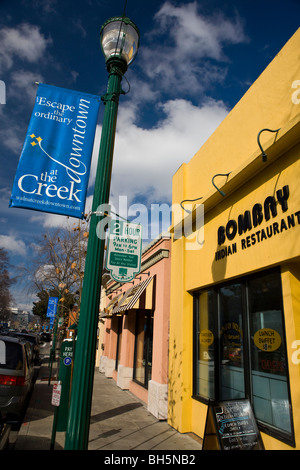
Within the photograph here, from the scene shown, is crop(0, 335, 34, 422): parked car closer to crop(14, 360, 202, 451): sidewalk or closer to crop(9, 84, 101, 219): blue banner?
crop(14, 360, 202, 451): sidewalk

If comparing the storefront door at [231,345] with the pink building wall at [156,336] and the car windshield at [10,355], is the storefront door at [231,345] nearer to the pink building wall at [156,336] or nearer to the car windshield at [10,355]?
the pink building wall at [156,336]

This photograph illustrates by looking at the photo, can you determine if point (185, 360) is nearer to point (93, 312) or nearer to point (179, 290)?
point (179, 290)

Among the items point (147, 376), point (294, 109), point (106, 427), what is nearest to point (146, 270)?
point (147, 376)

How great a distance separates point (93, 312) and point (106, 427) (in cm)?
542

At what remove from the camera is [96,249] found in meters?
3.64

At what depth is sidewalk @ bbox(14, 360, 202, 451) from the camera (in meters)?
6.02

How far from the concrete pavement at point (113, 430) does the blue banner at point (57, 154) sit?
13.2ft

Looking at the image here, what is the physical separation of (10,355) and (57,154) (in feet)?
16.6

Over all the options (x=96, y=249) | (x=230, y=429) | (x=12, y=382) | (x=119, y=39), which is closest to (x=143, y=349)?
(x=12, y=382)

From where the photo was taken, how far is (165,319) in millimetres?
8922

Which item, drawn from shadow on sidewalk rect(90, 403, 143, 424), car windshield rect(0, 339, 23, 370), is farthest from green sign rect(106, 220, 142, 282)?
shadow on sidewalk rect(90, 403, 143, 424)

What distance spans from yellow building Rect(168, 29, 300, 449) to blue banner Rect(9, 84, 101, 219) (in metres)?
2.78

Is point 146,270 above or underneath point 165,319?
above

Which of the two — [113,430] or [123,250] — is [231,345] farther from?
[113,430]
